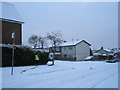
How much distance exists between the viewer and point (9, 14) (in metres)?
22.6

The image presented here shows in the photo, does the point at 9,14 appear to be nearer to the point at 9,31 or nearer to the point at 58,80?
the point at 9,31

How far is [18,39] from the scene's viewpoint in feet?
71.3

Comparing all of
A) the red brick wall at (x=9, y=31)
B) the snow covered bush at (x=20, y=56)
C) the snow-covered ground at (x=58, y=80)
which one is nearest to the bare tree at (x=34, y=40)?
the red brick wall at (x=9, y=31)

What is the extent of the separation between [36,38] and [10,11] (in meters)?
32.1

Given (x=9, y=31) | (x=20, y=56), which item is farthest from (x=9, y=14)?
(x=20, y=56)

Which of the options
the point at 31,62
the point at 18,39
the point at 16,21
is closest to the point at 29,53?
the point at 31,62

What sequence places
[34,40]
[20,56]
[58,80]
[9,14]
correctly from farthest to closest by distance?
[34,40] → [9,14] → [20,56] → [58,80]

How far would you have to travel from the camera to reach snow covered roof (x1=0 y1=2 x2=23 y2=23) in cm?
2094

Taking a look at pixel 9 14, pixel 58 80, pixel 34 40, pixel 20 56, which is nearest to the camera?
pixel 58 80

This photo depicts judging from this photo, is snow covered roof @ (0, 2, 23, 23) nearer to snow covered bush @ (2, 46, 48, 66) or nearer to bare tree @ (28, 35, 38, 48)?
snow covered bush @ (2, 46, 48, 66)

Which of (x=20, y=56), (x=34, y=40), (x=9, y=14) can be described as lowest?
(x=20, y=56)

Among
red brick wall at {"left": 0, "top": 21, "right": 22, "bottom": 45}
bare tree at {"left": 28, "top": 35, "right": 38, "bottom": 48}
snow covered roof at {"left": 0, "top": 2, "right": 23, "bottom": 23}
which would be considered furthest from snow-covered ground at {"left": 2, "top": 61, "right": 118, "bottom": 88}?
bare tree at {"left": 28, "top": 35, "right": 38, "bottom": 48}

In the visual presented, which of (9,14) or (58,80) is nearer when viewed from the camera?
(58,80)

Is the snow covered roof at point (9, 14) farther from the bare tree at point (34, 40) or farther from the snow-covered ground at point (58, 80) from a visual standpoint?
the bare tree at point (34, 40)
